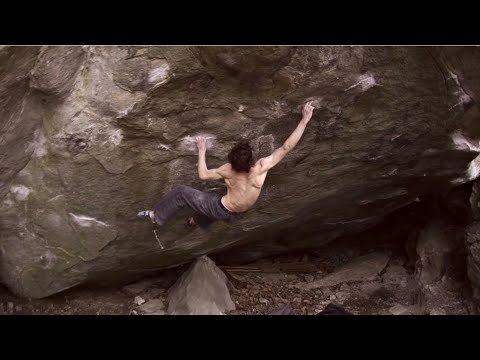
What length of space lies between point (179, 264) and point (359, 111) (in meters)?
2.99

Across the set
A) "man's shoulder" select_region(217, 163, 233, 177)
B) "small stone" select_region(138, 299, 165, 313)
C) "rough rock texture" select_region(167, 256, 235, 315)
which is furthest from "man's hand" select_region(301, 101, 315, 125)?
"small stone" select_region(138, 299, 165, 313)

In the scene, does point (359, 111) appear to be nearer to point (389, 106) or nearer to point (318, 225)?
point (389, 106)

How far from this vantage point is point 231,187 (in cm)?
470

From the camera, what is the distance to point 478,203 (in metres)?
6.17

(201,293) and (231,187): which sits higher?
(231,187)

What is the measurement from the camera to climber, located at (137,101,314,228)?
176 inches

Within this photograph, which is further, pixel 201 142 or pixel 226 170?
pixel 201 142

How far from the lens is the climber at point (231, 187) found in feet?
14.7

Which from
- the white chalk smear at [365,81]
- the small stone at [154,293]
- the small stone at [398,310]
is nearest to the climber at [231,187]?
the white chalk smear at [365,81]

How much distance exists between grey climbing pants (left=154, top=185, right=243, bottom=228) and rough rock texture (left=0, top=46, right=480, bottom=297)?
174 mm

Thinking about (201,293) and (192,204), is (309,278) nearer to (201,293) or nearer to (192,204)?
(201,293)

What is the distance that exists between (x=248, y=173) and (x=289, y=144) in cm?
46

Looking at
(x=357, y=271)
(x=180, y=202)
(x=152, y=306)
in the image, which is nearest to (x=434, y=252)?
(x=357, y=271)

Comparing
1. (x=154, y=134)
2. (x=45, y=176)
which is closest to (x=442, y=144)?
(x=154, y=134)
